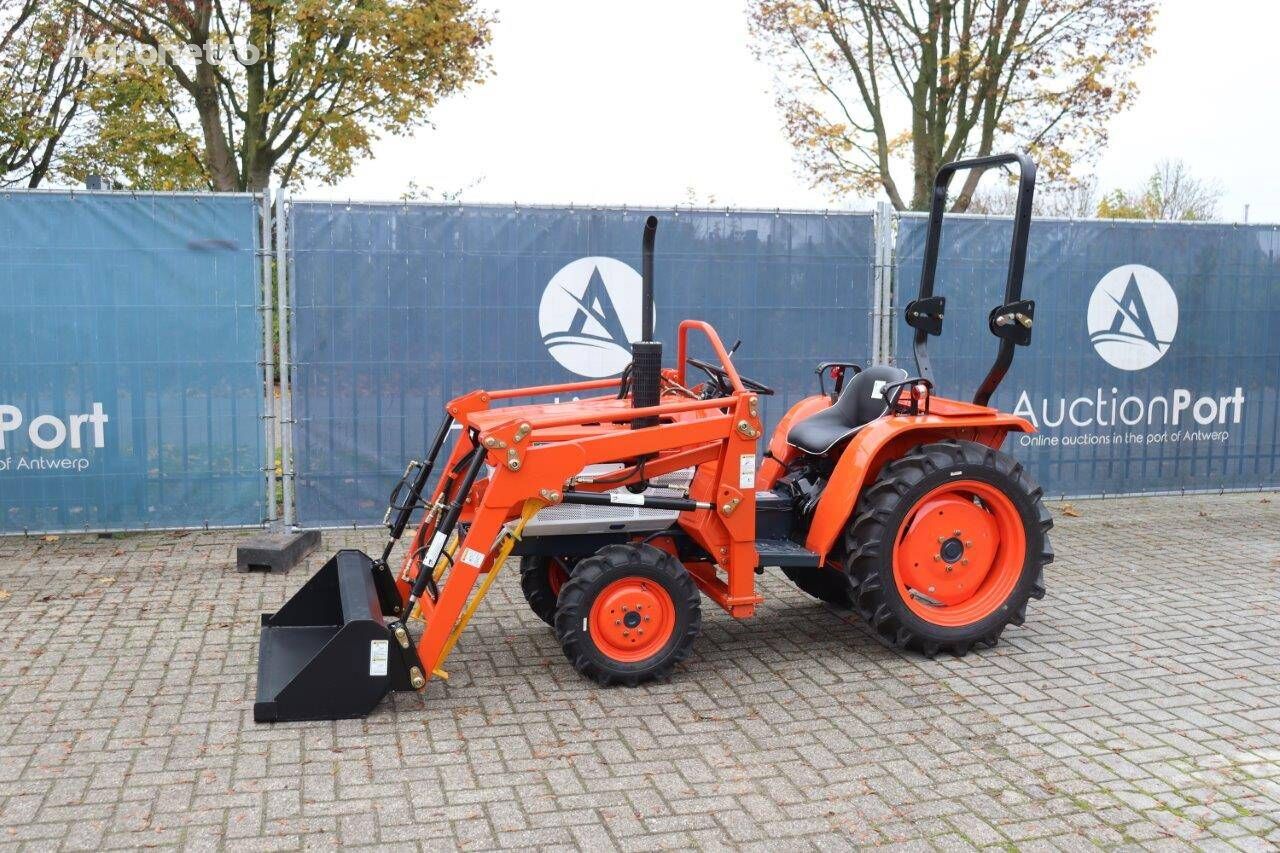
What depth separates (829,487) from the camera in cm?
600

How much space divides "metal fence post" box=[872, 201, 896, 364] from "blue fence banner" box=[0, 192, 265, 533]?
447 centimetres

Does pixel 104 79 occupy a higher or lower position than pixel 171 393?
higher

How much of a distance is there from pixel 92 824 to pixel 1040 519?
4.38m

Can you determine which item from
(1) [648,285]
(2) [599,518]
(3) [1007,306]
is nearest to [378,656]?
(2) [599,518]

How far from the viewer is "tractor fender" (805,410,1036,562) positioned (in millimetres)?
5852

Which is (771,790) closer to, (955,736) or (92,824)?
(955,736)

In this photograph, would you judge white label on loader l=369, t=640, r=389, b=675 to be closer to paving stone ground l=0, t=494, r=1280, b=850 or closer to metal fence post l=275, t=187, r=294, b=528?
paving stone ground l=0, t=494, r=1280, b=850

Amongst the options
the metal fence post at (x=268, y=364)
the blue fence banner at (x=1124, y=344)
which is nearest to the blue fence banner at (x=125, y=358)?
the metal fence post at (x=268, y=364)

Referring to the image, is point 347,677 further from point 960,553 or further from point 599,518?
point 960,553

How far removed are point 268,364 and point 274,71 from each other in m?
12.8

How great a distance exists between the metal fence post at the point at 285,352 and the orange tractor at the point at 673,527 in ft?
8.77

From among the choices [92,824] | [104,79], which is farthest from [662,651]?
[104,79]

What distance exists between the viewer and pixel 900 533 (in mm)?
5969

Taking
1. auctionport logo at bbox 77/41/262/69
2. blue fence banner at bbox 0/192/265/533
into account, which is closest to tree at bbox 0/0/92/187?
auctionport logo at bbox 77/41/262/69
